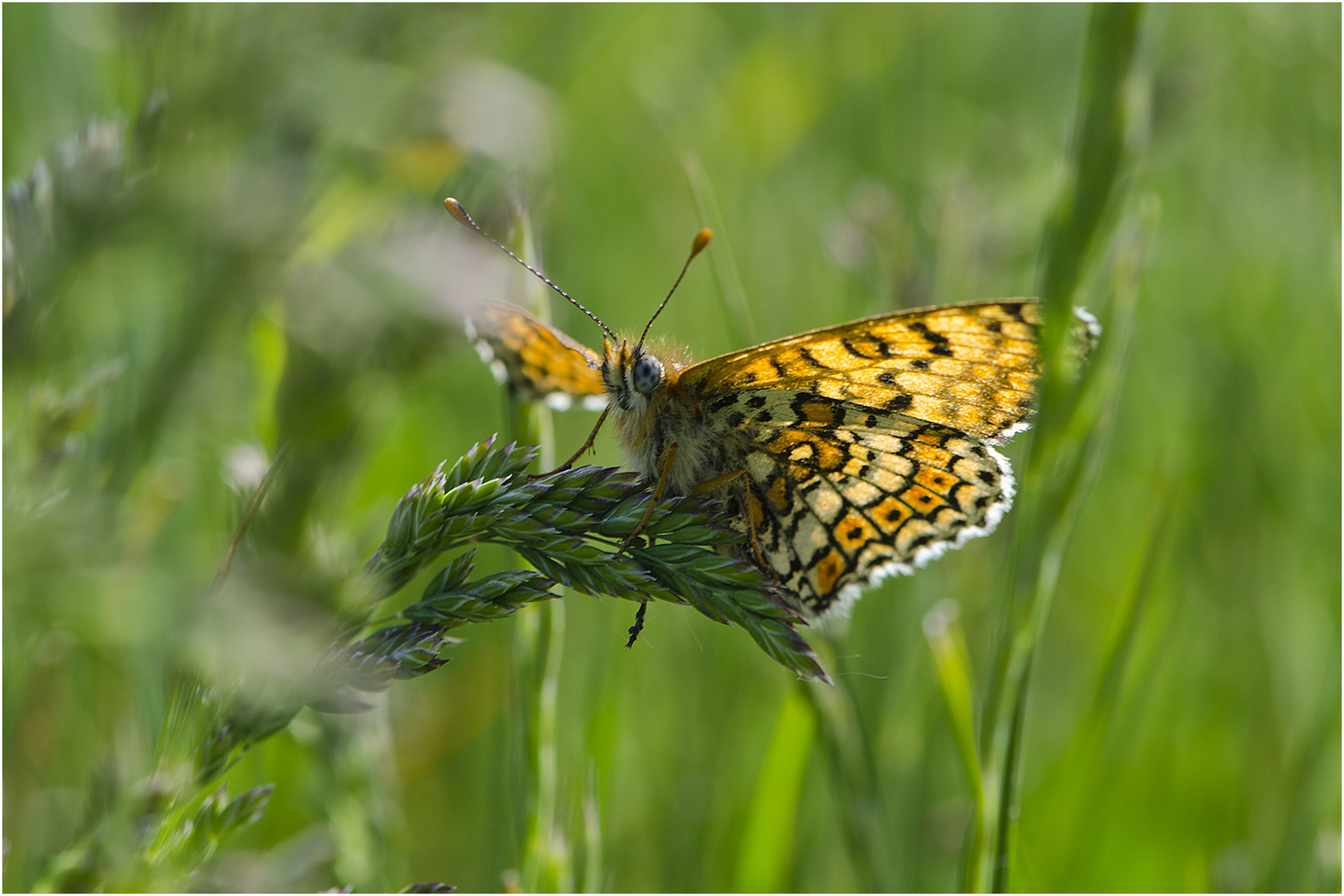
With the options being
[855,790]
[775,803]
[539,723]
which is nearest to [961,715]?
[855,790]

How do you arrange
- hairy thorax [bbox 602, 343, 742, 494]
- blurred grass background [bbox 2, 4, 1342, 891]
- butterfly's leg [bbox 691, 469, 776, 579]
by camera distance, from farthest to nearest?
1. hairy thorax [bbox 602, 343, 742, 494]
2. butterfly's leg [bbox 691, 469, 776, 579]
3. blurred grass background [bbox 2, 4, 1342, 891]

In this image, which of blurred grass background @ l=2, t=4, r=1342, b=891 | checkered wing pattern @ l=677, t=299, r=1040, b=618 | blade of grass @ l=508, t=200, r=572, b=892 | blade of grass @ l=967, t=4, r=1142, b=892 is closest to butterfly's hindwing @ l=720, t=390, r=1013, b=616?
checkered wing pattern @ l=677, t=299, r=1040, b=618

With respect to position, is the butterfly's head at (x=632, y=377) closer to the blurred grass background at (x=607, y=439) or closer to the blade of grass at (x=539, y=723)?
the blurred grass background at (x=607, y=439)

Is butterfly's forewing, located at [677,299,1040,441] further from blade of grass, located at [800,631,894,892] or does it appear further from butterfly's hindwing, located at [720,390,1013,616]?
blade of grass, located at [800,631,894,892]

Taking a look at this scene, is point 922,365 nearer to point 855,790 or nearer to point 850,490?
point 850,490

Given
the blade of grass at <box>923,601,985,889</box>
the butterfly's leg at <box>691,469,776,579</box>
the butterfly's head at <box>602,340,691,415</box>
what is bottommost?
the blade of grass at <box>923,601,985,889</box>

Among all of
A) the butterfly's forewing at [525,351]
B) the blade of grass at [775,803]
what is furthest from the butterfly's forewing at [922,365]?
the blade of grass at [775,803]

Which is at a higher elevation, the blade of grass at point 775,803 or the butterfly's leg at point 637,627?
the butterfly's leg at point 637,627
